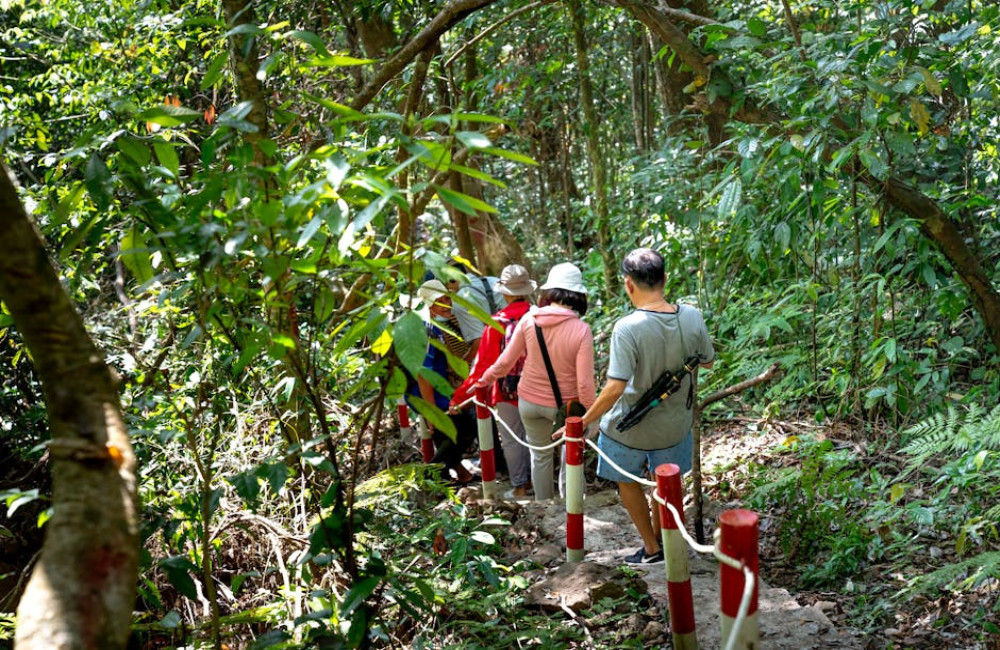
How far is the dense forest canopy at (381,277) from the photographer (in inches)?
103

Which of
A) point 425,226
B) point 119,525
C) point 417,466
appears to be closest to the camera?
point 119,525

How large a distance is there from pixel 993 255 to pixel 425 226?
29.1ft

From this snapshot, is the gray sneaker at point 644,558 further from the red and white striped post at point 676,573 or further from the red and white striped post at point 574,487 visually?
the red and white striped post at point 676,573

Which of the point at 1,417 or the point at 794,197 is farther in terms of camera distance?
the point at 1,417

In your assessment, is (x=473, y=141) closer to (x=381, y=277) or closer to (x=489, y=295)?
(x=381, y=277)

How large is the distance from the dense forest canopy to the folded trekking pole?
113 centimetres

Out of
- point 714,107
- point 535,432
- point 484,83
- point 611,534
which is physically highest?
point 484,83

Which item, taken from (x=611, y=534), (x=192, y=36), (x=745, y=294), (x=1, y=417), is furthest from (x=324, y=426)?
(x=745, y=294)

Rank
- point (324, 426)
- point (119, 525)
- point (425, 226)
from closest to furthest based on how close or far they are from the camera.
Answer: point (119, 525)
point (324, 426)
point (425, 226)

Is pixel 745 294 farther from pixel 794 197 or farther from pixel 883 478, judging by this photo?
pixel 883 478

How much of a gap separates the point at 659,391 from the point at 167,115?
311 cm

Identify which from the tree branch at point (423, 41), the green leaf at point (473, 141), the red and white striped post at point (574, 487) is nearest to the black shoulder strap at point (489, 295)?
the red and white striped post at point (574, 487)

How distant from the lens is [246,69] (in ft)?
12.5

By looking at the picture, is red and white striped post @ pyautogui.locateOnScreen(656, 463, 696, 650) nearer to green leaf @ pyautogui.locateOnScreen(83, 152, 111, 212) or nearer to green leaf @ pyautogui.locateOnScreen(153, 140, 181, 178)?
green leaf @ pyautogui.locateOnScreen(153, 140, 181, 178)
